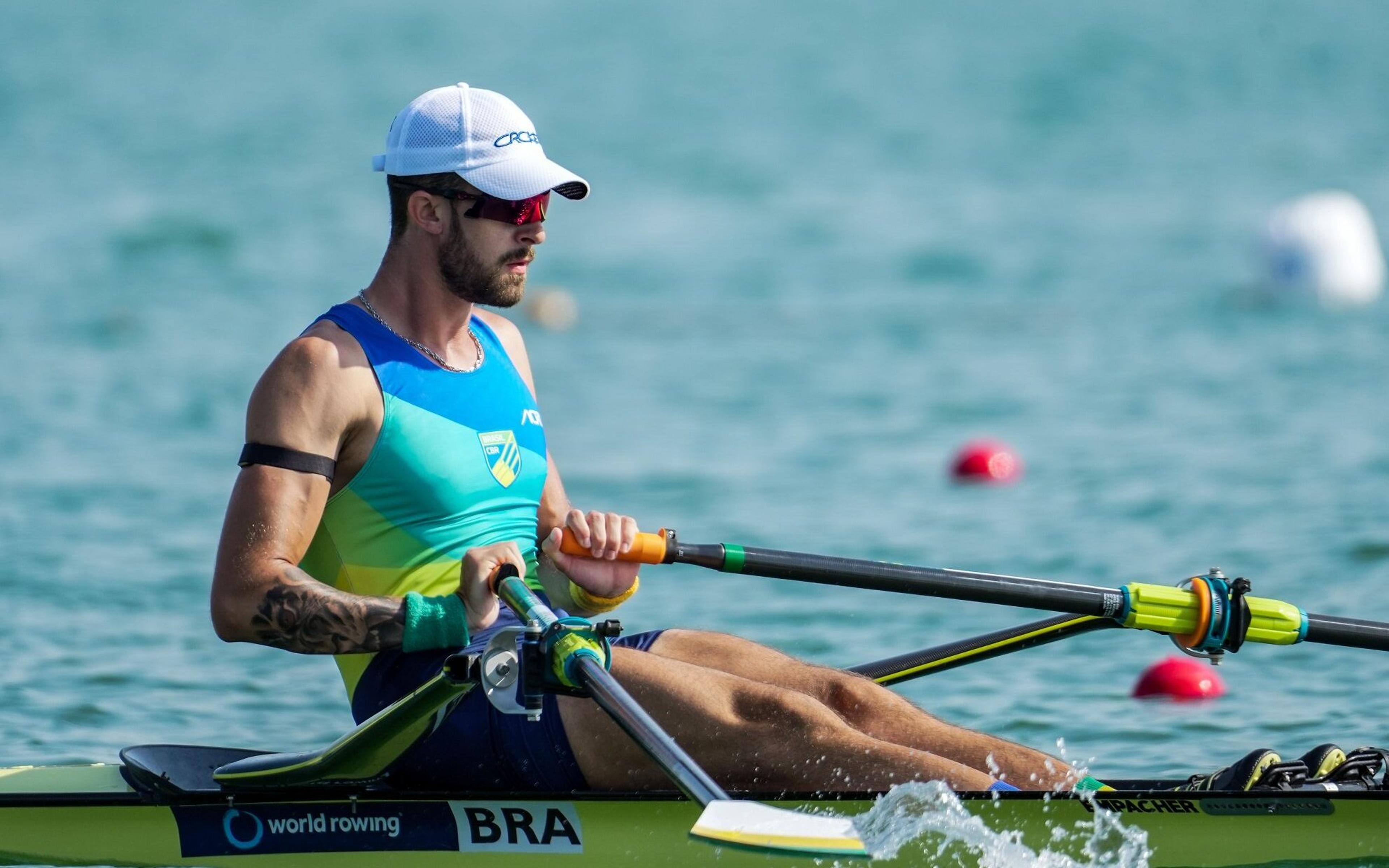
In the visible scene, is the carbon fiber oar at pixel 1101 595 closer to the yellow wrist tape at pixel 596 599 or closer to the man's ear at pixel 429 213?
the yellow wrist tape at pixel 596 599

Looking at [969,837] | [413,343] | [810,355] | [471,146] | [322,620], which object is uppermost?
[810,355]

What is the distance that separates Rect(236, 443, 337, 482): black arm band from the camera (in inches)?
155

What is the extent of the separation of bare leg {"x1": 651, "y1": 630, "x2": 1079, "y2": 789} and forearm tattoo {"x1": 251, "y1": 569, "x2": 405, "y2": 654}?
676mm

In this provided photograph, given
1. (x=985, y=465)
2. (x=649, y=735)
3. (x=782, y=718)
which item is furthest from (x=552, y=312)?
(x=649, y=735)

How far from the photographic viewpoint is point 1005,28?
4641 centimetres

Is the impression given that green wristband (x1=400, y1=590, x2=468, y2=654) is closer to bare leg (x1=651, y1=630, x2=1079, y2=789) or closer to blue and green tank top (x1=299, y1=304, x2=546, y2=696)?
blue and green tank top (x1=299, y1=304, x2=546, y2=696)

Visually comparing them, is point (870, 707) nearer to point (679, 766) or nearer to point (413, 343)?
point (679, 766)

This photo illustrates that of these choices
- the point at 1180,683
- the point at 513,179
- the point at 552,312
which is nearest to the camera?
the point at 513,179

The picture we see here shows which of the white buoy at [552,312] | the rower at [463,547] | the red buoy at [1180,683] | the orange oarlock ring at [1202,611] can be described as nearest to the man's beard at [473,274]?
the rower at [463,547]

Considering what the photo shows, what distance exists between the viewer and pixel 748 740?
13.2ft

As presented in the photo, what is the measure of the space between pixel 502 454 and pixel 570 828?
896 millimetres

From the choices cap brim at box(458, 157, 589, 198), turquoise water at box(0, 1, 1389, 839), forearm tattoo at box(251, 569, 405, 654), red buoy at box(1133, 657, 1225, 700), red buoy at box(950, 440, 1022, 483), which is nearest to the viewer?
forearm tattoo at box(251, 569, 405, 654)

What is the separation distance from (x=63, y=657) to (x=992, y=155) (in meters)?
24.1

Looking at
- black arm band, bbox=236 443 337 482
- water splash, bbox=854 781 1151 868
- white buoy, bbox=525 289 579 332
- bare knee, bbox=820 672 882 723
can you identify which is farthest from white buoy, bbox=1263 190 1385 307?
black arm band, bbox=236 443 337 482
